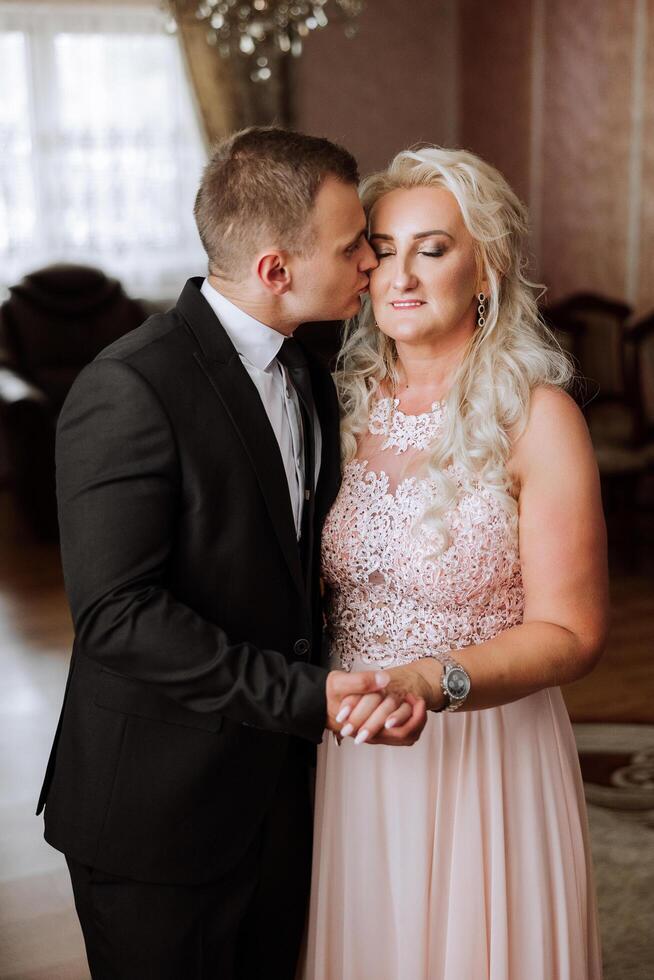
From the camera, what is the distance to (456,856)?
1743mm

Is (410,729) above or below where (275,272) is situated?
below

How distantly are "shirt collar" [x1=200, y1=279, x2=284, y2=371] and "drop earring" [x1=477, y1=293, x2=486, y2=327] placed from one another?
1.28 ft

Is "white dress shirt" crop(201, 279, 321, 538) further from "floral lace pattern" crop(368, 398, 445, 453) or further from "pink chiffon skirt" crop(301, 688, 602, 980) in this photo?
"pink chiffon skirt" crop(301, 688, 602, 980)

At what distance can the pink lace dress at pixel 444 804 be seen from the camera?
1743 millimetres

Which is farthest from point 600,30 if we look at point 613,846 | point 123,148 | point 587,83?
point 613,846

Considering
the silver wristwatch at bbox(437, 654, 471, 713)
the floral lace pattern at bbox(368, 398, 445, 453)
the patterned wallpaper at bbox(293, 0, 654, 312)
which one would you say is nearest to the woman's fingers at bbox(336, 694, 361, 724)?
the silver wristwatch at bbox(437, 654, 471, 713)

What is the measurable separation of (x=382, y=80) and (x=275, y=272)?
22.3ft

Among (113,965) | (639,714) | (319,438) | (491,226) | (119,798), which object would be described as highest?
(491,226)

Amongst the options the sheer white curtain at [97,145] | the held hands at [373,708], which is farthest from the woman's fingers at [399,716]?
the sheer white curtain at [97,145]

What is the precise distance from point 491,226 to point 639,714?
8.21 feet

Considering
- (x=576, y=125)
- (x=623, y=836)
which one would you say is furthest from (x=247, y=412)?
(x=576, y=125)

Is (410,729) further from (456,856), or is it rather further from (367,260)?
(367,260)

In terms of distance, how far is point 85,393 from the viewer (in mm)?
1519

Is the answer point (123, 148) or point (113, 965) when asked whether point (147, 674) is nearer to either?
point (113, 965)
